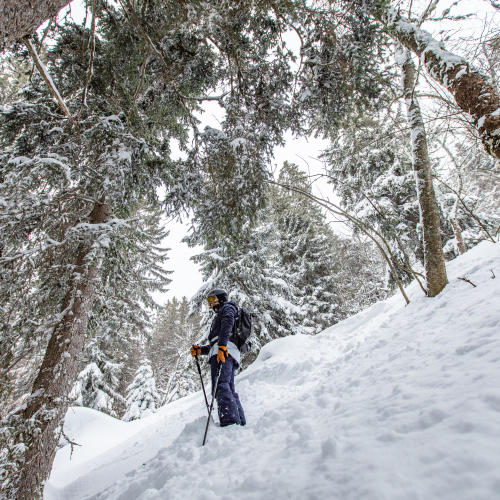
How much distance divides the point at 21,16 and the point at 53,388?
4.79m

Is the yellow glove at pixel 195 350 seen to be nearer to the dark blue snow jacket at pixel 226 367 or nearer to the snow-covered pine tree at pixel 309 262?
the dark blue snow jacket at pixel 226 367

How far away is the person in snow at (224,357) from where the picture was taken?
373 cm

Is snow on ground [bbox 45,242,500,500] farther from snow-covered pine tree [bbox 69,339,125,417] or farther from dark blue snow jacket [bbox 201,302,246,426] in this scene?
snow-covered pine tree [bbox 69,339,125,417]

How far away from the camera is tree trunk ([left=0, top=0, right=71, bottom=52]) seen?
2.10 meters

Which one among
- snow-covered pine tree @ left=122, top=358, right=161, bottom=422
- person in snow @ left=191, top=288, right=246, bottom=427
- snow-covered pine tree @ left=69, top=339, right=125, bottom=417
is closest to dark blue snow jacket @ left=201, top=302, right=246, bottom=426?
person in snow @ left=191, top=288, right=246, bottom=427

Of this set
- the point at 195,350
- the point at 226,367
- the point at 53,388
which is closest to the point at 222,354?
the point at 226,367

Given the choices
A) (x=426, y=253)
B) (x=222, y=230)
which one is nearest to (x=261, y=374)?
(x=222, y=230)

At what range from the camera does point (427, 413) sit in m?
1.82

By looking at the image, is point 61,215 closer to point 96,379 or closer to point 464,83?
point 464,83

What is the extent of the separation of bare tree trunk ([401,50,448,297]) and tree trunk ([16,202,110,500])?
603 cm

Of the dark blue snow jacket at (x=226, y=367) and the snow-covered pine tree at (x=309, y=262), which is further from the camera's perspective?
the snow-covered pine tree at (x=309, y=262)

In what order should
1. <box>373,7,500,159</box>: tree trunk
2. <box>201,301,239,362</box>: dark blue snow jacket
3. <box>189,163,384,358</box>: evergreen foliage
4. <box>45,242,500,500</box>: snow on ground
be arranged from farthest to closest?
<box>189,163,384,358</box>: evergreen foliage < <box>201,301,239,362</box>: dark blue snow jacket < <box>373,7,500,159</box>: tree trunk < <box>45,242,500,500</box>: snow on ground

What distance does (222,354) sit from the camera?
3.87 meters

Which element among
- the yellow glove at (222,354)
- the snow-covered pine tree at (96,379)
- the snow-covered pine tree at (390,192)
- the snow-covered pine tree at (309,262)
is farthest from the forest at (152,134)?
the snow-covered pine tree at (309,262)
